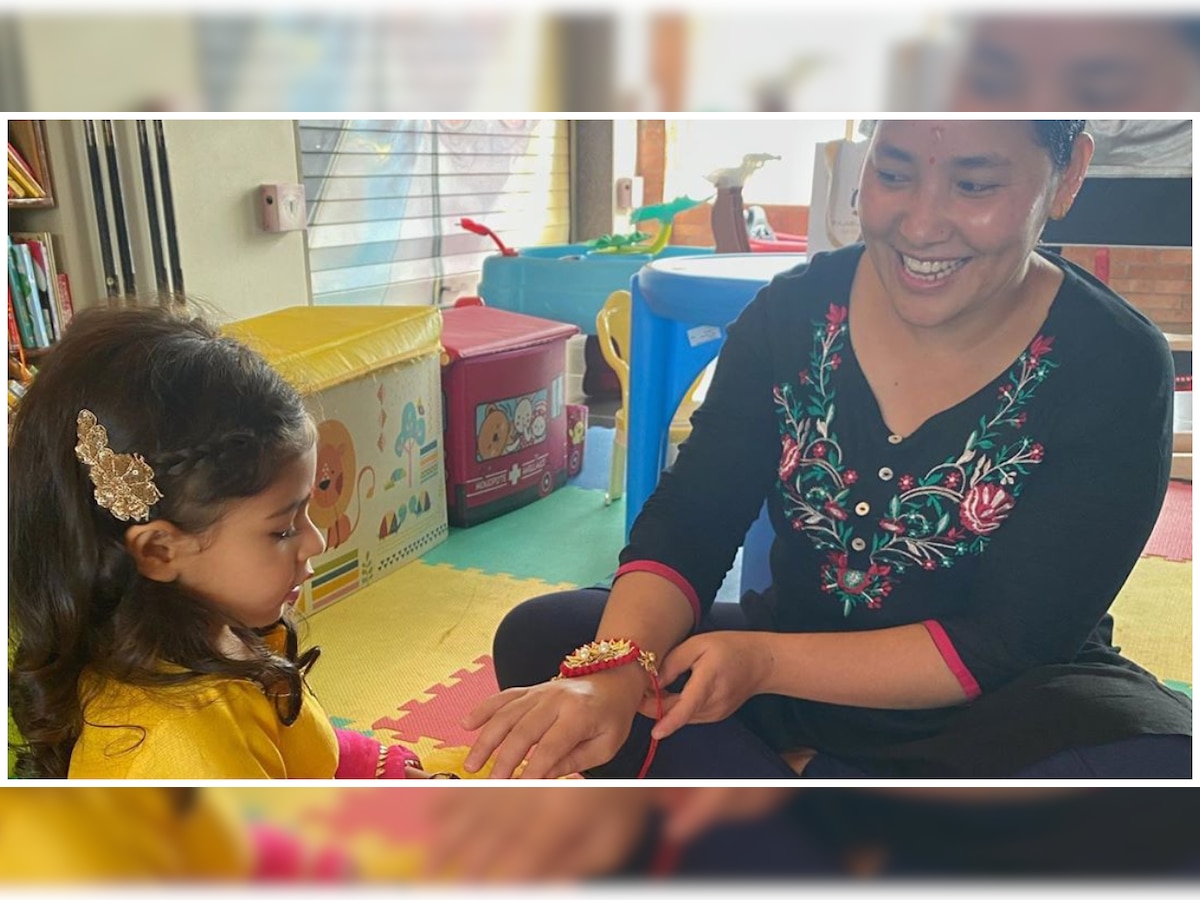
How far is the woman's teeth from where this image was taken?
0.68 m

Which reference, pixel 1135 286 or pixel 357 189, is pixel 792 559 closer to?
pixel 1135 286

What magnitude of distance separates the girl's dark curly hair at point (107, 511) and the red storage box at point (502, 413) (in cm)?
53

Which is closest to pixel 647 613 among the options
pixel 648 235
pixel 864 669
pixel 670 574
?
pixel 670 574

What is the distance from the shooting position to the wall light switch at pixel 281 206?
83 cm

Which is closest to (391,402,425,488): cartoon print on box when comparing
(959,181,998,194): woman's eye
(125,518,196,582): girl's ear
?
(125,518,196,582): girl's ear

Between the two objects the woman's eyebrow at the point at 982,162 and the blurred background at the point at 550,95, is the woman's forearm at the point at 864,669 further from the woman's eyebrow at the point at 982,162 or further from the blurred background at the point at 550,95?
the woman's eyebrow at the point at 982,162

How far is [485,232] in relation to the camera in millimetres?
1343

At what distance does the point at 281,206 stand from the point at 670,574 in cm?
50

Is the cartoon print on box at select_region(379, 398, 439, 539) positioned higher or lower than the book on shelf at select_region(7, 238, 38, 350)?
lower

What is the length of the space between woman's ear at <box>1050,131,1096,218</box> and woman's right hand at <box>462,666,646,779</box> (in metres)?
0.47

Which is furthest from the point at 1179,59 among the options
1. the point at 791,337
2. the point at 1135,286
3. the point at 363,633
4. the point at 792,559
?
the point at 363,633

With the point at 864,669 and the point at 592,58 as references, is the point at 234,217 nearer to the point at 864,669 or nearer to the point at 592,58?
the point at 592,58

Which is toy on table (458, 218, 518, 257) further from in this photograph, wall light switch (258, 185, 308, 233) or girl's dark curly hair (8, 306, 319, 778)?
girl's dark curly hair (8, 306, 319, 778)

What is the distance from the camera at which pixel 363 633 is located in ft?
3.56
